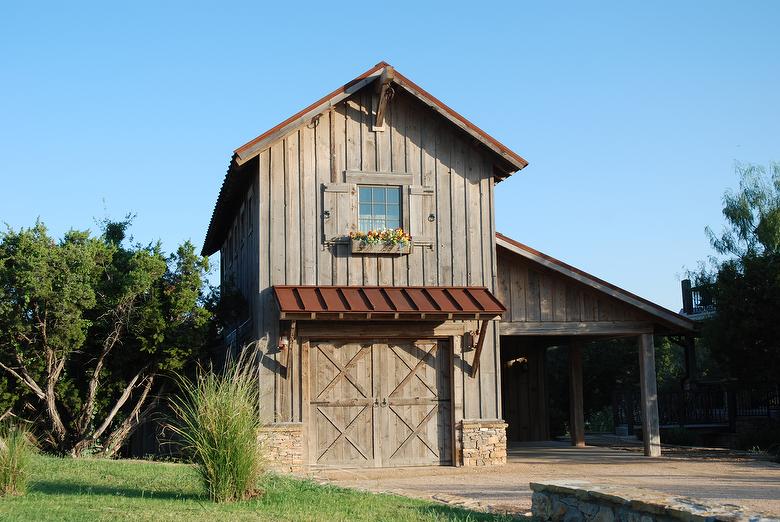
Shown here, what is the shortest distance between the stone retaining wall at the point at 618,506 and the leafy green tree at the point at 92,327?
29.7 feet

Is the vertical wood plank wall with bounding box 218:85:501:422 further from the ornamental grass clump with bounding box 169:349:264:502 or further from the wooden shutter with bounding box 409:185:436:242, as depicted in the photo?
the ornamental grass clump with bounding box 169:349:264:502

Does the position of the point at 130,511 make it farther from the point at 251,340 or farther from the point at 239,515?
the point at 251,340

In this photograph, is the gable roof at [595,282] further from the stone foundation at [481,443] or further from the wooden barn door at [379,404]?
the stone foundation at [481,443]

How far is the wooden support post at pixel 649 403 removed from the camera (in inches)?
704

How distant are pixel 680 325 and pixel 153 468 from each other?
34.5ft

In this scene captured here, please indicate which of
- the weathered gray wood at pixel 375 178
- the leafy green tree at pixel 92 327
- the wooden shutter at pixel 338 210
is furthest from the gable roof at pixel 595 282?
the leafy green tree at pixel 92 327

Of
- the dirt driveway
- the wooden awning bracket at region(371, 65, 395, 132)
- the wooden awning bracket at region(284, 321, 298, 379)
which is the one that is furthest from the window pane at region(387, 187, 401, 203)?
the dirt driveway

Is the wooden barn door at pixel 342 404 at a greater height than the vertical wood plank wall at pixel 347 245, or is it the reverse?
the vertical wood plank wall at pixel 347 245

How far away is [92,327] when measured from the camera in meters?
16.9

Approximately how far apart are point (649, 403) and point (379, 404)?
5.74 meters

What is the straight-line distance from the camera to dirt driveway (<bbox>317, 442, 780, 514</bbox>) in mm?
11516

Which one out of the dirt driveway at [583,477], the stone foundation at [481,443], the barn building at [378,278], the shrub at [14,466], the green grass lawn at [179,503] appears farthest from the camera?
the stone foundation at [481,443]

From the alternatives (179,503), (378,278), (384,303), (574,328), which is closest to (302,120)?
(378,278)

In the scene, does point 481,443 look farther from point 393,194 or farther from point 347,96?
point 347,96
